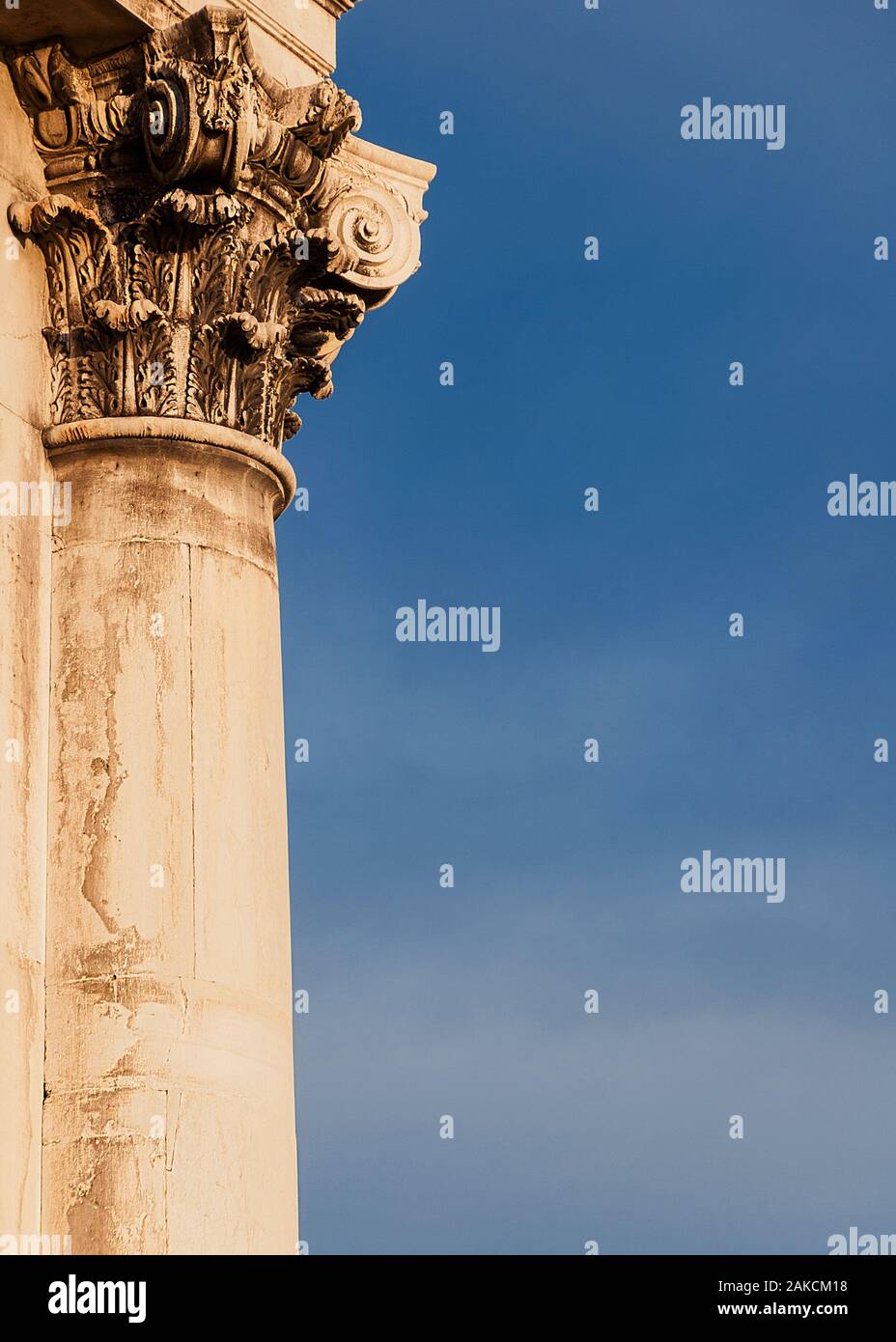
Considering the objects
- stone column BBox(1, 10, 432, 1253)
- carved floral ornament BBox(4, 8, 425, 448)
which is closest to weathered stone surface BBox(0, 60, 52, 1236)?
stone column BBox(1, 10, 432, 1253)

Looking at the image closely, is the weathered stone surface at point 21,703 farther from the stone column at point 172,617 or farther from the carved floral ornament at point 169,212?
the carved floral ornament at point 169,212

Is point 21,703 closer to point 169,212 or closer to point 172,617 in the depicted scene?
point 172,617

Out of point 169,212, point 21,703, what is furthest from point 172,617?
point 169,212

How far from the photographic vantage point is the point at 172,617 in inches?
1080

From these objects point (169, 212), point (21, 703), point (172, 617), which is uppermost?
point (169, 212)

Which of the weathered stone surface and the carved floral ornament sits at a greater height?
the carved floral ornament

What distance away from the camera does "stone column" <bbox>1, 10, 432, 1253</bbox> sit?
25.5m

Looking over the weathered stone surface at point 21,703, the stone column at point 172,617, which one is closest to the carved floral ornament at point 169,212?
the stone column at point 172,617

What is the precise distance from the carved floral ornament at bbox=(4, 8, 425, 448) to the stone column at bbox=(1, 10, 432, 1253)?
31 millimetres

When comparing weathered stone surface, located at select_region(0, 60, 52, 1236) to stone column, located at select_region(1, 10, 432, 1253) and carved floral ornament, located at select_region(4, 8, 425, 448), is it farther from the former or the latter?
carved floral ornament, located at select_region(4, 8, 425, 448)

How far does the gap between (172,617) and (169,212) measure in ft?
15.0
